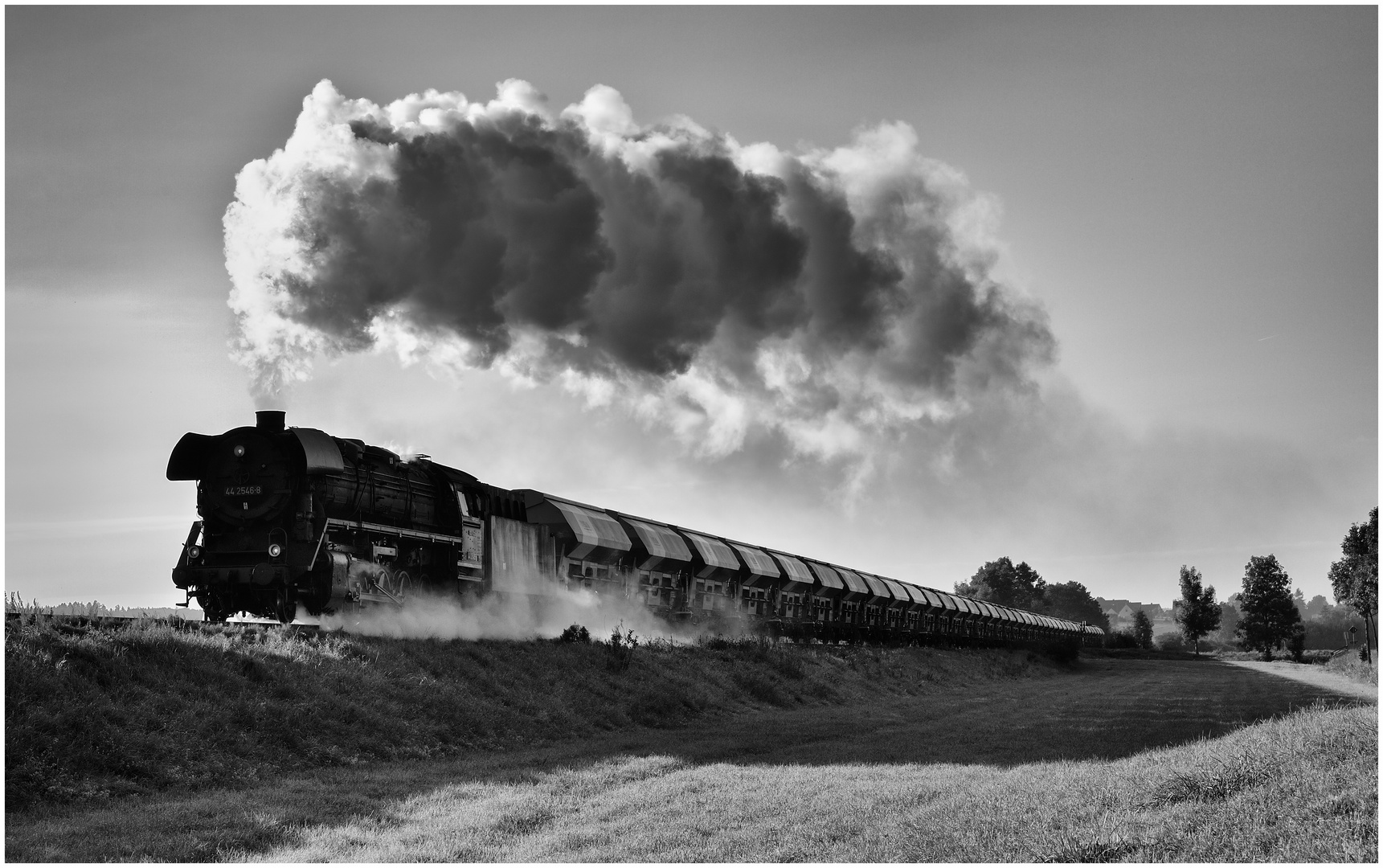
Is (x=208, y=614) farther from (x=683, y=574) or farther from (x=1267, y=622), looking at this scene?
(x=1267, y=622)

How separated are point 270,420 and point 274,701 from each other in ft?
29.1

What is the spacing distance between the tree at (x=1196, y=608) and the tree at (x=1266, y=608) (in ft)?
25.5

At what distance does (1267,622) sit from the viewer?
98.5 metres

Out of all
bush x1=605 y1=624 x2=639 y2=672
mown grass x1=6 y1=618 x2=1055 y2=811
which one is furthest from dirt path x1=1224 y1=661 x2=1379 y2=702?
mown grass x1=6 y1=618 x2=1055 y2=811

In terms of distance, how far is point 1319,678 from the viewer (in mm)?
53625

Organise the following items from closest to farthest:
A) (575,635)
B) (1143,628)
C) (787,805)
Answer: (787,805), (575,635), (1143,628)

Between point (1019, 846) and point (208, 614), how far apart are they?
17742 millimetres

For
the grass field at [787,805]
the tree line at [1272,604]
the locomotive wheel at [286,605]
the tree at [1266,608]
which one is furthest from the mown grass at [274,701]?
the tree at [1266,608]

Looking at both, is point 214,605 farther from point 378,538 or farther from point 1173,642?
point 1173,642

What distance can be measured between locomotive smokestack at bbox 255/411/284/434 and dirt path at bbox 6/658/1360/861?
31.5 ft

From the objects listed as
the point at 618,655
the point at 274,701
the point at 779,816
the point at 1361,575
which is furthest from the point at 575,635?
the point at 1361,575

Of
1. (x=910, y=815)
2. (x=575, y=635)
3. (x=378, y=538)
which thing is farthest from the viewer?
(x=575, y=635)

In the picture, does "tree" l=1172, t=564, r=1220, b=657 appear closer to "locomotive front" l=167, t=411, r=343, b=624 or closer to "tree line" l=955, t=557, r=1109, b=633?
"tree line" l=955, t=557, r=1109, b=633

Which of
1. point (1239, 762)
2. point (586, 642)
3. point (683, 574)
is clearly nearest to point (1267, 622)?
point (683, 574)
